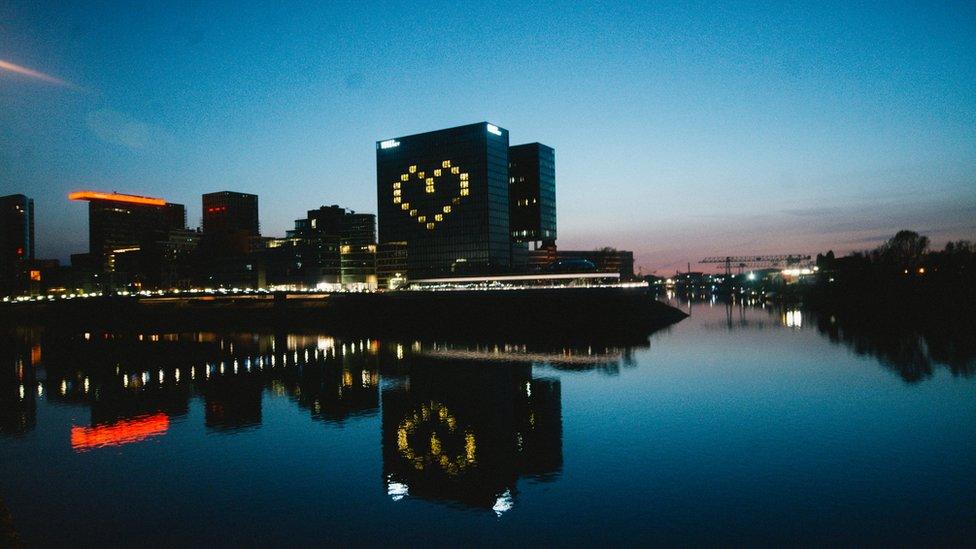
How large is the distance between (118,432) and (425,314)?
7674 centimetres

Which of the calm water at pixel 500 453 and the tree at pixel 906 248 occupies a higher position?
the tree at pixel 906 248

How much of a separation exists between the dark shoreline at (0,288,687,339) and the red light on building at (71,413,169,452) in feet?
187

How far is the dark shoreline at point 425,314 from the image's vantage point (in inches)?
4063

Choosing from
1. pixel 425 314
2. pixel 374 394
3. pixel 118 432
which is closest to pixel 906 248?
pixel 425 314

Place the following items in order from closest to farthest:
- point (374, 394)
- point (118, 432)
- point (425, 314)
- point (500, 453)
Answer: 1. point (500, 453)
2. point (118, 432)
3. point (374, 394)
4. point (425, 314)

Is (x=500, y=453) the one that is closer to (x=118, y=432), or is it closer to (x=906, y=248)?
(x=118, y=432)

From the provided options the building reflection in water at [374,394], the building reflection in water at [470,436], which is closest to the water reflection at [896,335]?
the building reflection in water at [374,394]

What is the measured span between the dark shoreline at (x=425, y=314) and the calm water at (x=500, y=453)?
125 ft

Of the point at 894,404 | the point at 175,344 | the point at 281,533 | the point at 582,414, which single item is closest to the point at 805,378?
the point at 894,404

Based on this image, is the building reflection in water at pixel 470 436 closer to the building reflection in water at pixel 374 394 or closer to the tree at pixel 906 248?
the building reflection in water at pixel 374 394

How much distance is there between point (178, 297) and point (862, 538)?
522 ft

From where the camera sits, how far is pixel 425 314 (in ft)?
374

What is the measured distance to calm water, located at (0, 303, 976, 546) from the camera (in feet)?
74.0

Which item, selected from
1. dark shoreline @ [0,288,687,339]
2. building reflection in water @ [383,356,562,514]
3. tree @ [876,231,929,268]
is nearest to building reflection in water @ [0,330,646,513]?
building reflection in water @ [383,356,562,514]
